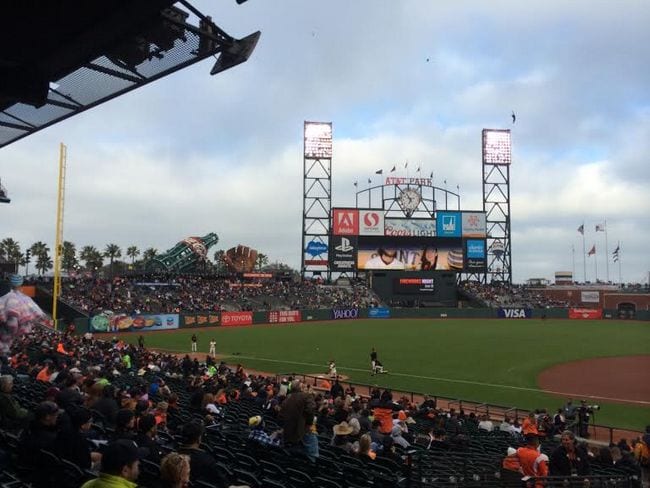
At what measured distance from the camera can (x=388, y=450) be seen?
344 inches

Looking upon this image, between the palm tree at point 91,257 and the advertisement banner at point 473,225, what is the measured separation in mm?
84069

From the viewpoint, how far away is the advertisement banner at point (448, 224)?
77.0 meters

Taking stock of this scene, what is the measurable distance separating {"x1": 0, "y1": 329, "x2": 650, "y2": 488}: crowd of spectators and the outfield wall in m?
34.2

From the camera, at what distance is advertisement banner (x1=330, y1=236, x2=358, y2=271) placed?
75562mm

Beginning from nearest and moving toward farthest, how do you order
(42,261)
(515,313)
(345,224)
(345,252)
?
(515,313) < (345,224) < (345,252) < (42,261)

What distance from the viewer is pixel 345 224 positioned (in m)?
75.5

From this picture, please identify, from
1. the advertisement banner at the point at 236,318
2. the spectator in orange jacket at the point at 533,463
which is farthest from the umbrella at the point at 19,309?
the advertisement banner at the point at 236,318

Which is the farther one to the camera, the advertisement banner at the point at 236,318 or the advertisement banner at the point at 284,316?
the advertisement banner at the point at 284,316

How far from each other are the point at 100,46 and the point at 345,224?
2828 inches

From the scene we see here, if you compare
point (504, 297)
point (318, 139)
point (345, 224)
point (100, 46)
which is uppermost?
point (318, 139)

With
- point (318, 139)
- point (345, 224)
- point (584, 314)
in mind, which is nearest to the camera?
point (584, 314)

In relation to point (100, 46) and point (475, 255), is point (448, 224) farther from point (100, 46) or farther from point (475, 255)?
point (100, 46)

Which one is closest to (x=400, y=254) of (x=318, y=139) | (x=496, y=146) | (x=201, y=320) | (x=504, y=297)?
(x=504, y=297)

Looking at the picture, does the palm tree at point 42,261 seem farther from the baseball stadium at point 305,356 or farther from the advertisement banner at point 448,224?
the advertisement banner at point 448,224
